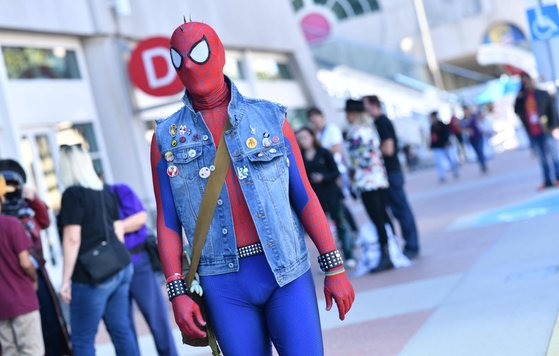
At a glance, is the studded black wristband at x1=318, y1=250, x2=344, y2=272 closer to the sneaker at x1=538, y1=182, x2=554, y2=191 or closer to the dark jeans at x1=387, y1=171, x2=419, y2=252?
the dark jeans at x1=387, y1=171, x2=419, y2=252

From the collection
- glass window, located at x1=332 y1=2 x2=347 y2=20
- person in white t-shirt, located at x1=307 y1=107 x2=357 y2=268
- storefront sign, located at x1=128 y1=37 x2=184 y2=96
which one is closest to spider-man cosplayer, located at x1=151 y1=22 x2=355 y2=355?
person in white t-shirt, located at x1=307 y1=107 x2=357 y2=268

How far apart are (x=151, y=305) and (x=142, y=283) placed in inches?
6.6

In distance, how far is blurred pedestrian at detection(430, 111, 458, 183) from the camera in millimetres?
26031

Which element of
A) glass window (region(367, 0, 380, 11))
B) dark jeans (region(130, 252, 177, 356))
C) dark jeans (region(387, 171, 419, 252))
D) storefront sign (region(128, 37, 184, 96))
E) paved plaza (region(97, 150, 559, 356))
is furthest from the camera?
glass window (region(367, 0, 380, 11))

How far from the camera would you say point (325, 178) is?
1223cm

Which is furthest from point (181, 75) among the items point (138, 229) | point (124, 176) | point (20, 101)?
point (124, 176)

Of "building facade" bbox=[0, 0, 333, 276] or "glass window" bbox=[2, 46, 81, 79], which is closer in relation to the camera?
"building facade" bbox=[0, 0, 333, 276]

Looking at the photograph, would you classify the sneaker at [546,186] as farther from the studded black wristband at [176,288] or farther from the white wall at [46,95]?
the studded black wristband at [176,288]

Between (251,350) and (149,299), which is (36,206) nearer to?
(149,299)

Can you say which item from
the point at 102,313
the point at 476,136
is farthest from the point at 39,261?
the point at 476,136

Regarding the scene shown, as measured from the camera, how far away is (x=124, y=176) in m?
18.8

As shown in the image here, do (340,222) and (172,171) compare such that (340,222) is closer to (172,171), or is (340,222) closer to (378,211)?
(378,211)

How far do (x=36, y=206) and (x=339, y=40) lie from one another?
1454 inches

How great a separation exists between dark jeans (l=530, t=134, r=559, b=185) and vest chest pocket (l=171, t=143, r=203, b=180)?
1290 centimetres
